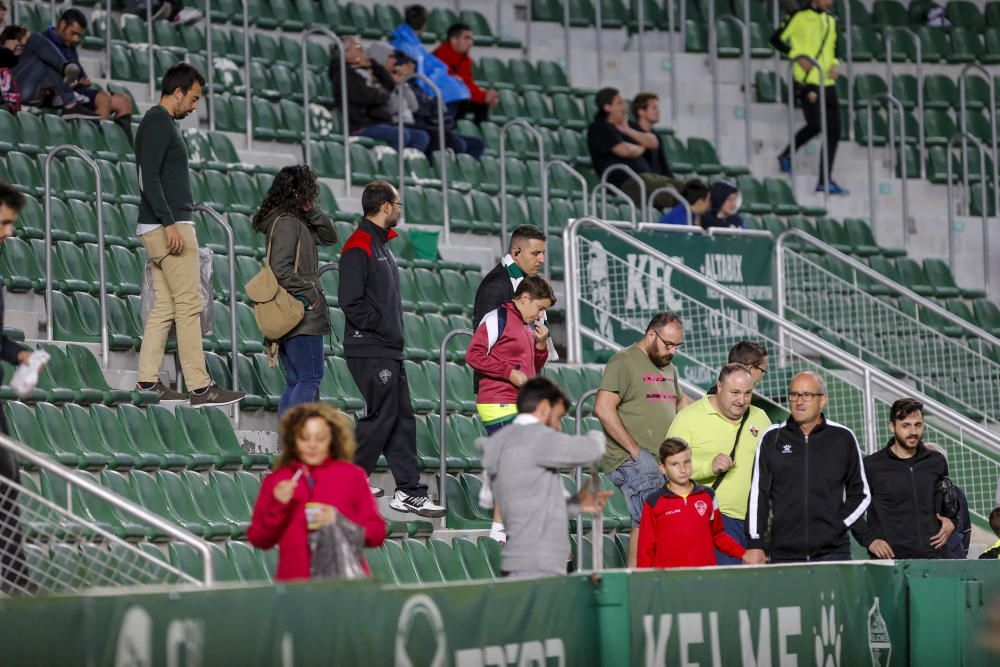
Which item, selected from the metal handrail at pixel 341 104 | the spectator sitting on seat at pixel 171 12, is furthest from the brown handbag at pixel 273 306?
the spectator sitting on seat at pixel 171 12

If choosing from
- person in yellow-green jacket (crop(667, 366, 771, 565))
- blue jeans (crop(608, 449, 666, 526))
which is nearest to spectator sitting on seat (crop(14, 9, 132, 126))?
blue jeans (crop(608, 449, 666, 526))

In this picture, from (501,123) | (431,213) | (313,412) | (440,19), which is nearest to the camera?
(313,412)

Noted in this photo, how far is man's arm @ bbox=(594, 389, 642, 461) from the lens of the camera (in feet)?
28.0

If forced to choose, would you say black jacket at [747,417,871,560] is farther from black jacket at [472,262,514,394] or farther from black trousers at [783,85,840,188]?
black trousers at [783,85,840,188]

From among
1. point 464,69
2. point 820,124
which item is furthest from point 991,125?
point 464,69

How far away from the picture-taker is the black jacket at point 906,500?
874 cm

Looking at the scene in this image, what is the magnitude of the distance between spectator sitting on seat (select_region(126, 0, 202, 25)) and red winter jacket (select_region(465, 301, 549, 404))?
6.23 m

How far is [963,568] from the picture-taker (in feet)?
27.0

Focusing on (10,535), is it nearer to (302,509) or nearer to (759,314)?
(302,509)

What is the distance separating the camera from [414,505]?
884cm

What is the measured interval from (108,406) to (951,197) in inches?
351

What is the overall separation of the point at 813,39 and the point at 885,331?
13.3 ft

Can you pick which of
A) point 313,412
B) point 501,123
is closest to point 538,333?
point 313,412

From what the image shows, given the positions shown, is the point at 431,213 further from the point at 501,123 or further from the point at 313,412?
the point at 313,412
